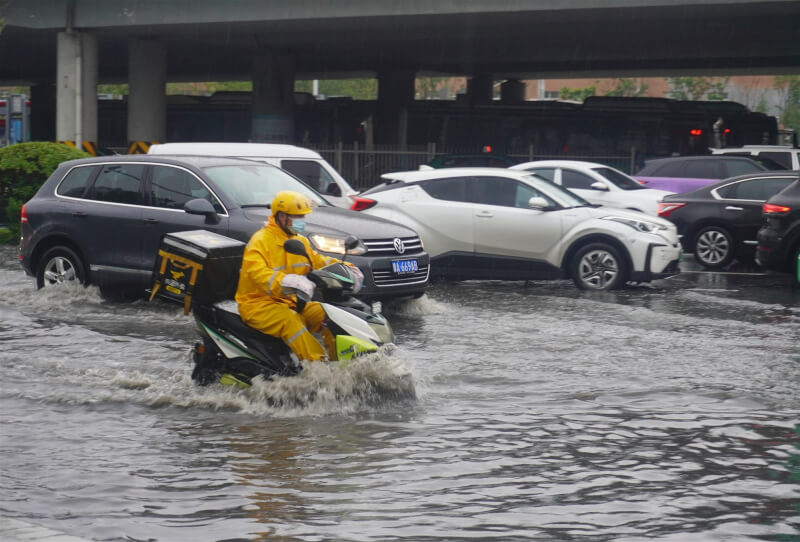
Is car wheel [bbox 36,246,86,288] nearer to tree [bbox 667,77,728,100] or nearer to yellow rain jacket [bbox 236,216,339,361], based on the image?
yellow rain jacket [bbox 236,216,339,361]

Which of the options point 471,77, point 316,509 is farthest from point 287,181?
point 471,77

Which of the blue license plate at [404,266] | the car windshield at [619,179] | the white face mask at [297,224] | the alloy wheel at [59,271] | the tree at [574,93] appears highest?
the tree at [574,93]

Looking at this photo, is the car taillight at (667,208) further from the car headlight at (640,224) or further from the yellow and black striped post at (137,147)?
the yellow and black striped post at (137,147)

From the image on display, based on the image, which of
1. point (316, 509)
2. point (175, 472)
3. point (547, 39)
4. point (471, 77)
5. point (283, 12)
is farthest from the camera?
point (471, 77)

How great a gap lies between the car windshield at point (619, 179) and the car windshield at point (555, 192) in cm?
548

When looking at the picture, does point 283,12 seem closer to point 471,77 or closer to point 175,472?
point 471,77

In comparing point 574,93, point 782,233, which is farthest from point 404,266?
point 574,93

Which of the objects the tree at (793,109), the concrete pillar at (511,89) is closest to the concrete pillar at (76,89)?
the concrete pillar at (511,89)

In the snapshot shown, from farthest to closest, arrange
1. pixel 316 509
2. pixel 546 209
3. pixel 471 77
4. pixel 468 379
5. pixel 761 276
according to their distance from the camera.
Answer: pixel 471 77, pixel 761 276, pixel 546 209, pixel 468 379, pixel 316 509

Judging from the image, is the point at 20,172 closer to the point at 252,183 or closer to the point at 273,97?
the point at 252,183

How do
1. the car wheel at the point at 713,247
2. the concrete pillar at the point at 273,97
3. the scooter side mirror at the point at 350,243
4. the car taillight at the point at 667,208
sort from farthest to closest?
the concrete pillar at the point at 273,97
the car taillight at the point at 667,208
the car wheel at the point at 713,247
the scooter side mirror at the point at 350,243

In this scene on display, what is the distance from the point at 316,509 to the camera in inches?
220

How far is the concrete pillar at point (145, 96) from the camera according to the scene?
38.4 metres

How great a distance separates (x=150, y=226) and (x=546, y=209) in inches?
206
